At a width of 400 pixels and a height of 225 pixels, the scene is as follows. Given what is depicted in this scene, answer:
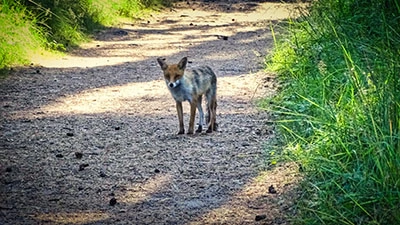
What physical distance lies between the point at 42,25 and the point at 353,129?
10.7 metres

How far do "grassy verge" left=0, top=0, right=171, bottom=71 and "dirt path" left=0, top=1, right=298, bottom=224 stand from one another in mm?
492

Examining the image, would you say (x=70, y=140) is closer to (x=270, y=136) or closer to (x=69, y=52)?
(x=270, y=136)

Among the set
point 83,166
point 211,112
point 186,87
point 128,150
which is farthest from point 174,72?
point 83,166

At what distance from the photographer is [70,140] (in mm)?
8359

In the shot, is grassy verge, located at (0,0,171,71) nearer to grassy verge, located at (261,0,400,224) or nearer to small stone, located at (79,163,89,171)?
small stone, located at (79,163,89,171)

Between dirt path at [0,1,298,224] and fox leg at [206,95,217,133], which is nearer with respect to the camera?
dirt path at [0,1,298,224]

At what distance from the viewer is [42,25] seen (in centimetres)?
1538

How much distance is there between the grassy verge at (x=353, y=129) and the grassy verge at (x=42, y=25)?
22.1ft

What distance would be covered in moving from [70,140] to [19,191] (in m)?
1.92

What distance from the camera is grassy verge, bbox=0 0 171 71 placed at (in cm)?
1377

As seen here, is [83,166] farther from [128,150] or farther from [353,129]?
[353,129]

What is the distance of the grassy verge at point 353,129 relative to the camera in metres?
4.98

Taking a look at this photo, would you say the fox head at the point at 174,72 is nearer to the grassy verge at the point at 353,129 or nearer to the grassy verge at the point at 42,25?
the grassy verge at the point at 353,129

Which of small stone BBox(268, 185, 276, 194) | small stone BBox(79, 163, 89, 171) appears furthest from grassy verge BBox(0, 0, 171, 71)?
small stone BBox(268, 185, 276, 194)
